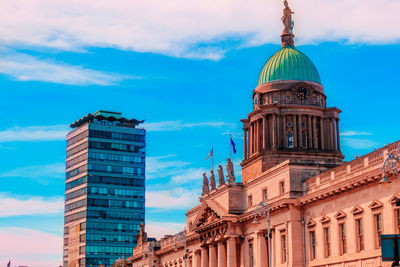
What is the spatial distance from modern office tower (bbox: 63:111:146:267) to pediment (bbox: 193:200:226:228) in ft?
335

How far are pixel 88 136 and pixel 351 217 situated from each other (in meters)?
143

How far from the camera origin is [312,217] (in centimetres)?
6719

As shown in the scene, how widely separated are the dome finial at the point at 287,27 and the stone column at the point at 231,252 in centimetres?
3237

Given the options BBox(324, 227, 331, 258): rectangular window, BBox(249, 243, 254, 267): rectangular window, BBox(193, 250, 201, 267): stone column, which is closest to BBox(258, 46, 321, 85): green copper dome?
BBox(249, 243, 254, 267): rectangular window

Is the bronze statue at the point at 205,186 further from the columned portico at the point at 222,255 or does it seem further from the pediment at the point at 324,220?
the pediment at the point at 324,220

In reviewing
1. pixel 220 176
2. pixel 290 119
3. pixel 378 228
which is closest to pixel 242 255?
pixel 220 176

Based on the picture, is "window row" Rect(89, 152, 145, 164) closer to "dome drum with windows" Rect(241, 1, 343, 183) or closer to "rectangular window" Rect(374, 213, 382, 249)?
"dome drum with windows" Rect(241, 1, 343, 183)

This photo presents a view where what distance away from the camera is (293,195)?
70062mm

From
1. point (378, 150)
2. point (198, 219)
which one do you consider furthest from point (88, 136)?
point (378, 150)

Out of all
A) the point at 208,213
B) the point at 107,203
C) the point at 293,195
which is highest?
the point at 107,203

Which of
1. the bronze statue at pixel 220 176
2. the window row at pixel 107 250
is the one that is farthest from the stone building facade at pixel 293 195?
the window row at pixel 107 250

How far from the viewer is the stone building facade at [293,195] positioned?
5781 cm

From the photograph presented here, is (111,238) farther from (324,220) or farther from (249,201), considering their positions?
(324,220)

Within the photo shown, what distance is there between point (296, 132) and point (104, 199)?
112 m
